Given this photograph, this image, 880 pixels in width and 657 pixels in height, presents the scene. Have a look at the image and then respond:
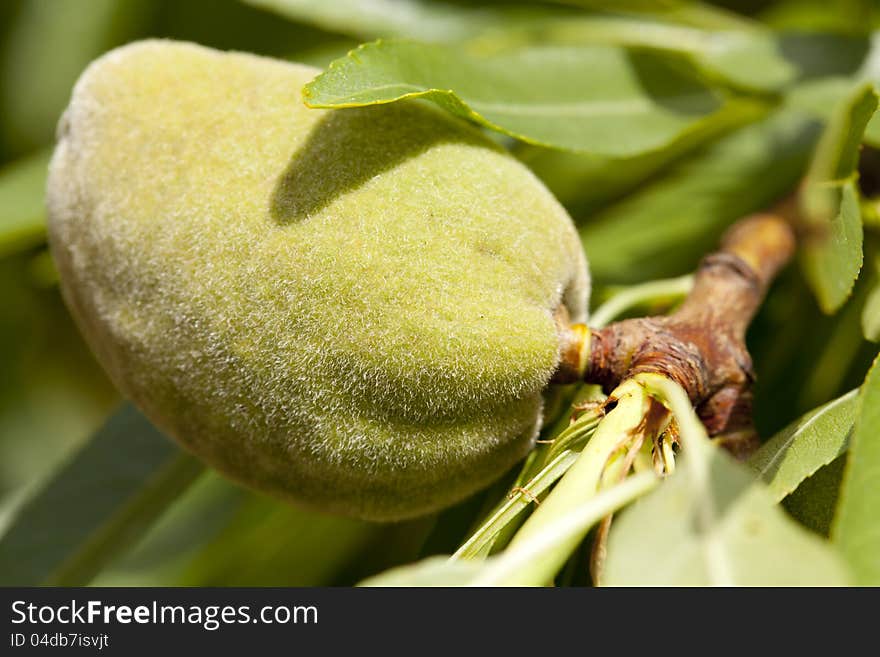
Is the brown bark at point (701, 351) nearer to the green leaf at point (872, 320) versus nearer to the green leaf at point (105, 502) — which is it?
the green leaf at point (872, 320)

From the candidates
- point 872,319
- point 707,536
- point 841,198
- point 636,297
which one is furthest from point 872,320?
point 707,536

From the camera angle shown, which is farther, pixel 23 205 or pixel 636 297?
pixel 23 205

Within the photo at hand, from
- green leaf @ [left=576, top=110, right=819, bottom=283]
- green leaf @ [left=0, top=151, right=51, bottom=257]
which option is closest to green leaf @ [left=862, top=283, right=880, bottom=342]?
green leaf @ [left=576, top=110, right=819, bottom=283]

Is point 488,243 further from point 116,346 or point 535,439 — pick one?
point 116,346

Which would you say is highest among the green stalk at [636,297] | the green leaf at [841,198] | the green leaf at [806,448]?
the green leaf at [841,198]

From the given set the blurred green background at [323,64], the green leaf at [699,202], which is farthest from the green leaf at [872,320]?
the green leaf at [699,202]

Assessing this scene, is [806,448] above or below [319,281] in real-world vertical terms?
below

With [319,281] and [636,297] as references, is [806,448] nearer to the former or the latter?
[636,297]
